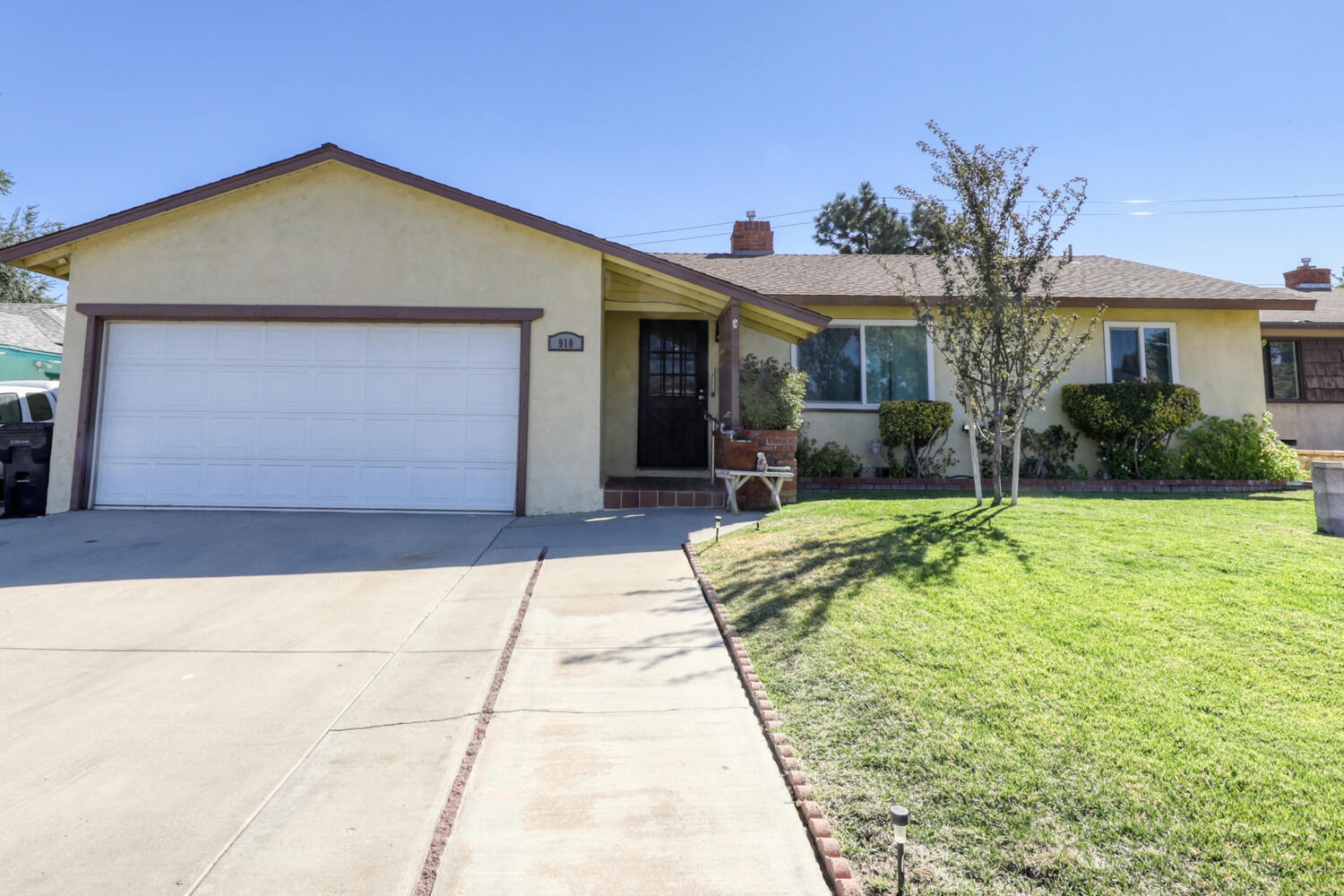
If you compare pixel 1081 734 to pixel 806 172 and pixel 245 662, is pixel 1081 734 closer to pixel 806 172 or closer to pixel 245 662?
pixel 245 662

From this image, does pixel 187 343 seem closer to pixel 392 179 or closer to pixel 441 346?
pixel 441 346

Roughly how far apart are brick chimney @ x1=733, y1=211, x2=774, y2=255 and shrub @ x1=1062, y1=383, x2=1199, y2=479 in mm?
6880

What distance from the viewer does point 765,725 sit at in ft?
9.25

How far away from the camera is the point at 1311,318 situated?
44.0ft

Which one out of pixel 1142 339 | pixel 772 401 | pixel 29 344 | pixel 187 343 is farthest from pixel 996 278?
pixel 29 344

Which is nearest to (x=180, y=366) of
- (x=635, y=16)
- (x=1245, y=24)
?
(x=635, y=16)

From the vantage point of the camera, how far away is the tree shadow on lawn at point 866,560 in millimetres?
4387

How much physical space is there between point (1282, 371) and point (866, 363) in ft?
32.3

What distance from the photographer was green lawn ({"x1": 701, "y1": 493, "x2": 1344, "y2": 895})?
1960 millimetres

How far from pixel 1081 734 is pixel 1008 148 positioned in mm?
6561

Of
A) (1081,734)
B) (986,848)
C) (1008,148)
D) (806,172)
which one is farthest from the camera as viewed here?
→ (806,172)

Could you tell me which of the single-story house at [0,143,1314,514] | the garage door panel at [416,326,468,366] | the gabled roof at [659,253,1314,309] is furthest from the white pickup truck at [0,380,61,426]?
the gabled roof at [659,253,1314,309]

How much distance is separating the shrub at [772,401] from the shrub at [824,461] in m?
1.83

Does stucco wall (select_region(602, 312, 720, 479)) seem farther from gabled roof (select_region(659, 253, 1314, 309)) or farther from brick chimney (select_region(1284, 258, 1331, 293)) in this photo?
brick chimney (select_region(1284, 258, 1331, 293))
